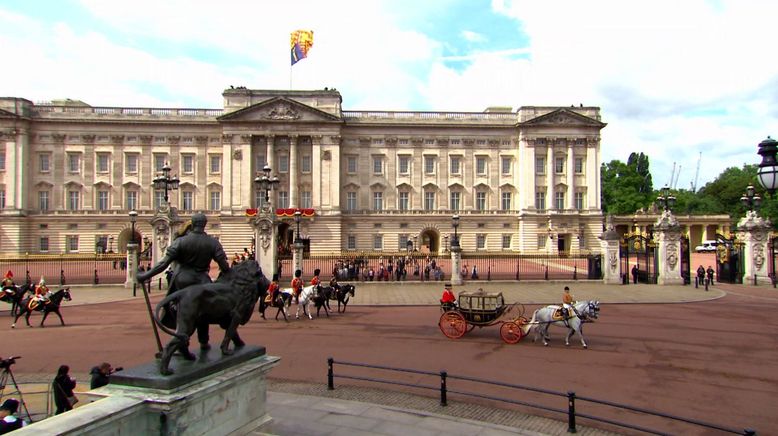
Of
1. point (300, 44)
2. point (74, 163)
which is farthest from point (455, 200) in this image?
point (74, 163)

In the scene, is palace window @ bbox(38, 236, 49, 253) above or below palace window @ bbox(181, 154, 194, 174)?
below

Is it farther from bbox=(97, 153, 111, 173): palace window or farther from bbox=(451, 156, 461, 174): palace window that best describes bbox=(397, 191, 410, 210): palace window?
bbox=(97, 153, 111, 173): palace window

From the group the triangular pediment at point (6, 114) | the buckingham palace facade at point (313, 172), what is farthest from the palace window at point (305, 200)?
the triangular pediment at point (6, 114)

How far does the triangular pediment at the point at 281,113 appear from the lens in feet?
191

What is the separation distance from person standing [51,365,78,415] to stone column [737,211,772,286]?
125 ft

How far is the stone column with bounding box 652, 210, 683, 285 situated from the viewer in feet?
106

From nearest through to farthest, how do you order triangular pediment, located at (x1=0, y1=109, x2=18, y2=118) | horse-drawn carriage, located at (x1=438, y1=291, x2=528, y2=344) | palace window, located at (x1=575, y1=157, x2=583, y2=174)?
1. horse-drawn carriage, located at (x1=438, y1=291, x2=528, y2=344)
2. triangular pediment, located at (x1=0, y1=109, x2=18, y2=118)
3. palace window, located at (x1=575, y1=157, x2=583, y2=174)

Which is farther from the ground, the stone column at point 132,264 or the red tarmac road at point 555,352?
the stone column at point 132,264

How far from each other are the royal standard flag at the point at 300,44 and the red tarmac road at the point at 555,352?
1590 inches

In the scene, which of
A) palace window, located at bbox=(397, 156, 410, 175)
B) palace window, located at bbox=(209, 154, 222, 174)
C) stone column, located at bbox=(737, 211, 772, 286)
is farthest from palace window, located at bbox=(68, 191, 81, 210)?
stone column, located at bbox=(737, 211, 772, 286)

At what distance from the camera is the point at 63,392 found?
7828mm

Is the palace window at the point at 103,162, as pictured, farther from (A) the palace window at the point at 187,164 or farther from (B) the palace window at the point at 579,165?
(B) the palace window at the point at 579,165

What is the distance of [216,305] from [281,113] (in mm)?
54386

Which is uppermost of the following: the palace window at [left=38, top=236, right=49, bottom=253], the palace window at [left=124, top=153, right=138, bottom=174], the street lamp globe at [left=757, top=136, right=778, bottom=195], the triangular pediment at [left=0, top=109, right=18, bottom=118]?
the triangular pediment at [left=0, top=109, right=18, bottom=118]
